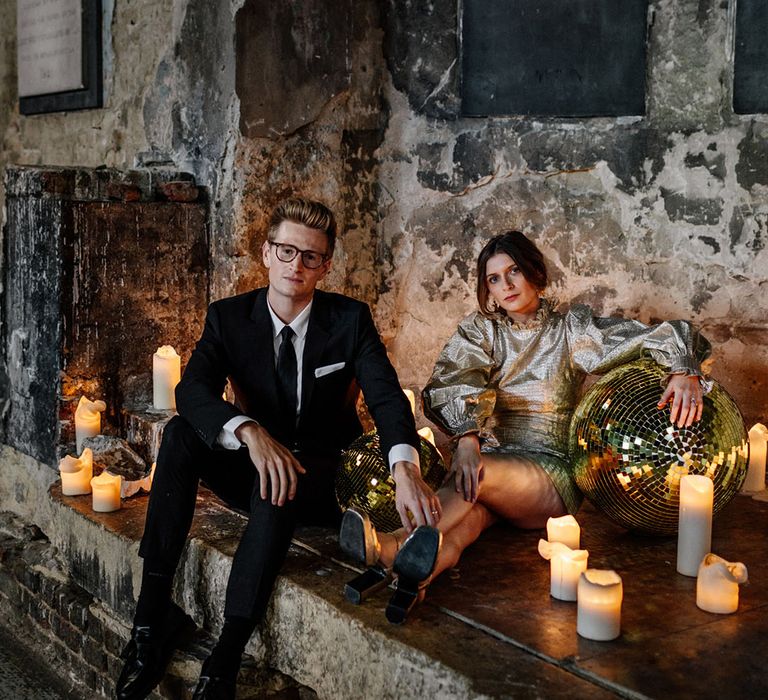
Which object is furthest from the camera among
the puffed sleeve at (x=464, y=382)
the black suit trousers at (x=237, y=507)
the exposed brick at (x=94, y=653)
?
the exposed brick at (x=94, y=653)

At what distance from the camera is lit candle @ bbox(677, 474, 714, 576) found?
243 cm

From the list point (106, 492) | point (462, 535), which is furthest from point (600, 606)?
point (106, 492)

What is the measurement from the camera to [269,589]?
2.45 metres

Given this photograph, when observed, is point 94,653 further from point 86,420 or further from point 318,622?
point 318,622

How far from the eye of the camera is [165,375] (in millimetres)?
3627

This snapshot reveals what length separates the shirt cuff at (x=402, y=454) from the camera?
249cm

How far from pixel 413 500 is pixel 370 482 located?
24 cm

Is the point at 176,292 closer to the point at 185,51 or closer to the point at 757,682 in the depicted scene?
the point at 185,51

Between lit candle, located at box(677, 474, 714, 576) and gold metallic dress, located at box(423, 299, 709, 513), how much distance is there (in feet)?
1.46

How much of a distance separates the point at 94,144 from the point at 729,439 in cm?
312

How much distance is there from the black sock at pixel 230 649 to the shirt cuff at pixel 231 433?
0.45 meters

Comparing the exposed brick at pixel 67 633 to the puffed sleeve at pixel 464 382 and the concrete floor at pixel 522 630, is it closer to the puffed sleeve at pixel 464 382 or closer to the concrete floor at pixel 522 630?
the concrete floor at pixel 522 630

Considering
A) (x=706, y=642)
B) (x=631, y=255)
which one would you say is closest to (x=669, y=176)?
(x=631, y=255)

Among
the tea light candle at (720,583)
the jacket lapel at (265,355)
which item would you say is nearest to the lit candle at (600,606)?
the tea light candle at (720,583)
